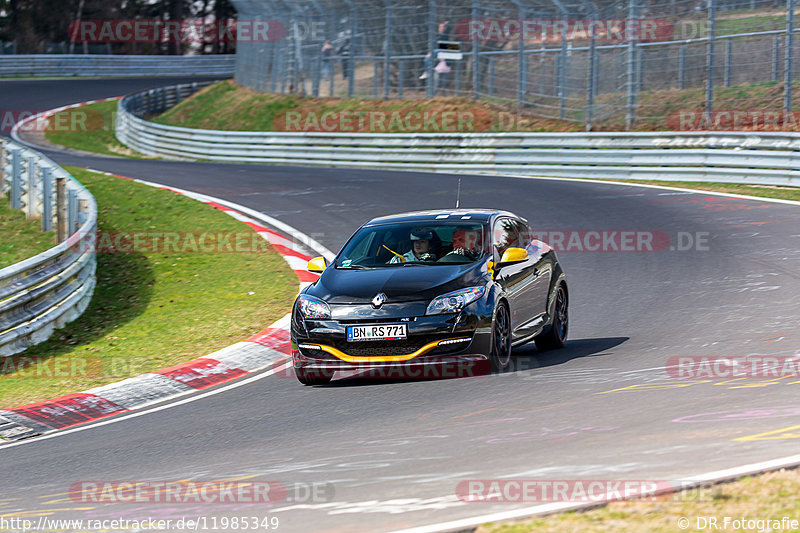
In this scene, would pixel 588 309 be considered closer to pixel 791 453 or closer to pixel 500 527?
pixel 791 453

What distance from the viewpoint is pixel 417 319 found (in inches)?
353

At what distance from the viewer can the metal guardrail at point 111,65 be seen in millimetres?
61750

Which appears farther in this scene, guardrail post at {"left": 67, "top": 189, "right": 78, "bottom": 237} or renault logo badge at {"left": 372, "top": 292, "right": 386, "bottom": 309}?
guardrail post at {"left": 67, "top": 189, "right": 78, "bottom": 237}

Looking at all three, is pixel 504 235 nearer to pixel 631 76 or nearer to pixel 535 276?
pixel 535 276

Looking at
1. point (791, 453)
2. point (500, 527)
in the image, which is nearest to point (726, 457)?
point (791, 453)

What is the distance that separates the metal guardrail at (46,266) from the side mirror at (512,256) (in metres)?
5.42

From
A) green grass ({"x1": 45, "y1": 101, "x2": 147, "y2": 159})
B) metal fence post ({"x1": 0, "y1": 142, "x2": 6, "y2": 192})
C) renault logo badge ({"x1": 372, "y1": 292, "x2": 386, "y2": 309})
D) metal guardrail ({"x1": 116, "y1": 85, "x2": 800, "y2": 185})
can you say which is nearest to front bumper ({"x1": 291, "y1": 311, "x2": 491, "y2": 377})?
renault logo badge ({"x1": 372, "y1": 292, "x2": 386, "y2": 309})

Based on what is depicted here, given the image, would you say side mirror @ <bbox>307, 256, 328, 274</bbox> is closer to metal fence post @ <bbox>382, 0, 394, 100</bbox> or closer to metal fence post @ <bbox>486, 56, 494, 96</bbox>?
metal fence post @ <bbox>486, 56, 494, 96</bbox>

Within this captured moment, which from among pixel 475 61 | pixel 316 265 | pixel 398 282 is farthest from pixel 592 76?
pixel 398 282

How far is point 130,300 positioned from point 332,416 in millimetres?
6709

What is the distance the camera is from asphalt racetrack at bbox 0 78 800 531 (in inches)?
232

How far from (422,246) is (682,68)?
57.2 feet

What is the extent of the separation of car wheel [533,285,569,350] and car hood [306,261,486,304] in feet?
4.18

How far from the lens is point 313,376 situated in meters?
9.50
